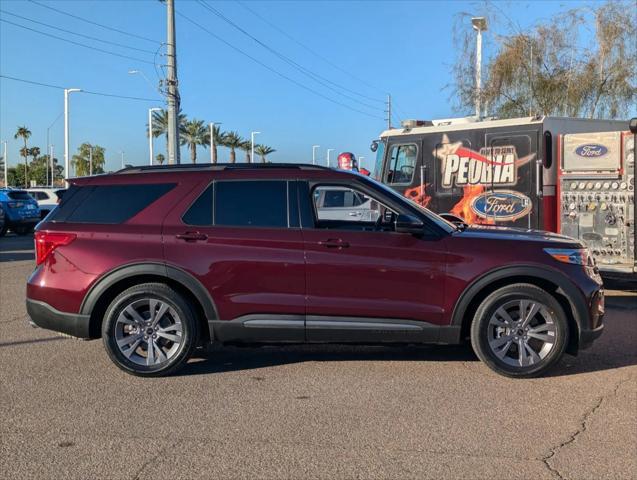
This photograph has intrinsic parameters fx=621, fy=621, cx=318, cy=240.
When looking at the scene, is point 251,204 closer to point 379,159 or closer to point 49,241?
point 49,241

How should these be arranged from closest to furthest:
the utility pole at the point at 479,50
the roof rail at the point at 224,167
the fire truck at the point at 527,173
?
the roof rail at the point at 224,167, the fire truck at the point at 527,173, the utility pole at the point at 479,50

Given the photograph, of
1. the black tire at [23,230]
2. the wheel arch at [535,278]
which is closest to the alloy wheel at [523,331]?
the wheel arch at [535,278]

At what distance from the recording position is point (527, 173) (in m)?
9.78

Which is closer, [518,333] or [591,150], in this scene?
[518,333]

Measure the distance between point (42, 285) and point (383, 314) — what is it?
10.0 feet

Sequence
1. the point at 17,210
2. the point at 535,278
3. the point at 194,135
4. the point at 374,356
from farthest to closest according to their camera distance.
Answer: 1. the point at 194,135
2. the point at 17,210
3. the point at 374,356
4. the point at 535,278

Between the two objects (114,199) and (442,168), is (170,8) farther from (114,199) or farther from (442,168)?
(114,199)

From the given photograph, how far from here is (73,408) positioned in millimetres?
4672

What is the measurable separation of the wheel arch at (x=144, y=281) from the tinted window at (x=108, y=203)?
514 millimetres

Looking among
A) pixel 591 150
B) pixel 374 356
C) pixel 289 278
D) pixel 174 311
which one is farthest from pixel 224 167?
pixel 591 150

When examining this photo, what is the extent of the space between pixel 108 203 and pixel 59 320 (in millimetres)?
1127

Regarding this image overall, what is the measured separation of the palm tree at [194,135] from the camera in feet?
179

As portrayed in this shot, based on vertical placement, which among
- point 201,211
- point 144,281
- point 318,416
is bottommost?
point 318,416

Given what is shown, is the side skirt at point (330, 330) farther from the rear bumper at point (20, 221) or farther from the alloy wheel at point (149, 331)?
the rear bumper at point (20, 221)
